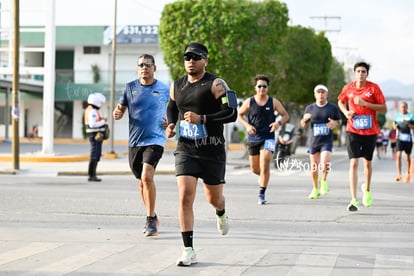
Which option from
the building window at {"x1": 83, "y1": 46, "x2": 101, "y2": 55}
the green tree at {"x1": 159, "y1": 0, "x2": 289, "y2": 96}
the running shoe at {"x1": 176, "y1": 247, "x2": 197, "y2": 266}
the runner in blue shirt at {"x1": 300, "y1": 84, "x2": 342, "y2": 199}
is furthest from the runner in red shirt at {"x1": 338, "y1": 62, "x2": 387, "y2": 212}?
the building window at {"x1": 83, "y1": 46, "x2": 101, "y2": 55}

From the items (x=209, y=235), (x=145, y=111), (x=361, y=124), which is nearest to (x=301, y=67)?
(x=361, y=124)

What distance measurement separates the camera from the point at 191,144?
7.01 metres

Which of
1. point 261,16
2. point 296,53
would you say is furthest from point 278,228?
point 296,53

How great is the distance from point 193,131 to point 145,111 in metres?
1.99

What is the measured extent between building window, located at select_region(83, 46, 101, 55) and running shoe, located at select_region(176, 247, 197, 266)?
159 ft

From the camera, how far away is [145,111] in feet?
28.9

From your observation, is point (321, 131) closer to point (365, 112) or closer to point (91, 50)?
point (365, 112)

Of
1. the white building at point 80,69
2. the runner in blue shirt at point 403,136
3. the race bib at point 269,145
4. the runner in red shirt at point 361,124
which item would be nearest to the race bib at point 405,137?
the runner in blue shirt at point 403,136

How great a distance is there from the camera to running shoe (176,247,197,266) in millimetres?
6543

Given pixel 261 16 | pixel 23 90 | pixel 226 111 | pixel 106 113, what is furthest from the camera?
pixel 106 113

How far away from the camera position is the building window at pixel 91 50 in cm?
5394

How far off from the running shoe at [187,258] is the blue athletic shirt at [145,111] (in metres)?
2.33

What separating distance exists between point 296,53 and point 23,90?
18.8 meters

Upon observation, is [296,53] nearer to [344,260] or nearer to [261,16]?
[261,16]
